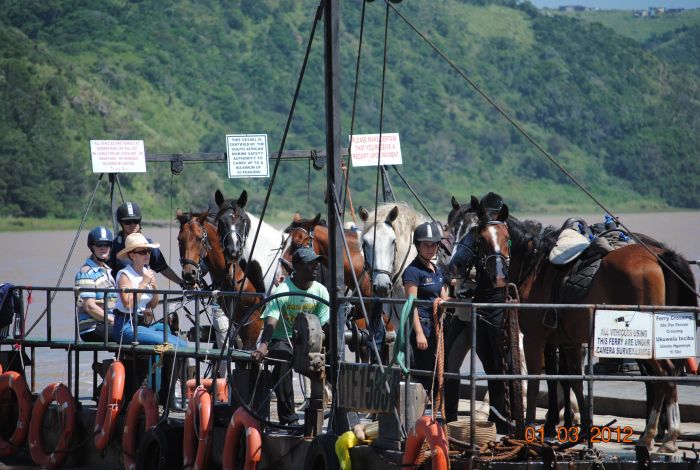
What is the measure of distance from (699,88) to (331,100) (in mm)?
145346

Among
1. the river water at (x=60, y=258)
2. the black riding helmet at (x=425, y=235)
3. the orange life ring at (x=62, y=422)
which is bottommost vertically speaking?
the river water at (x=60, y=258)

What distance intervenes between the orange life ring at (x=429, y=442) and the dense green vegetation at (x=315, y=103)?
71.0 meters

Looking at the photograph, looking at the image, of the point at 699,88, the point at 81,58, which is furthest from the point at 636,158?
the point at 81,58

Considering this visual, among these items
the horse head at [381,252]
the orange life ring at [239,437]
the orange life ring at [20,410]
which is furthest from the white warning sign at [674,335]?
the orange life ring at [20,410]

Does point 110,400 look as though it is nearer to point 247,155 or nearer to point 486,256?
point 486,256

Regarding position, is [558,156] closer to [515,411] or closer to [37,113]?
[37,113]

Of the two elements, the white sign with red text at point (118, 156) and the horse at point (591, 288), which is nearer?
the horse at point (591, 288)

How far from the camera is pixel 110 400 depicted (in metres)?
13.5

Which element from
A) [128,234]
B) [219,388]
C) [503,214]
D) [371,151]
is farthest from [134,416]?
[371,151]

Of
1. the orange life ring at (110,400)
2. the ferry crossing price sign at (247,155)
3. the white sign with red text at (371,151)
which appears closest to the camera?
the orange life ring at (110,400)

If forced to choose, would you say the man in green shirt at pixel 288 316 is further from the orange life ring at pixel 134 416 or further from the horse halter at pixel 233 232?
the horse halter at pixel 233 232

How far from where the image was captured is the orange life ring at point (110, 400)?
13391 millimetres

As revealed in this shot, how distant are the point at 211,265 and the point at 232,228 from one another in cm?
60

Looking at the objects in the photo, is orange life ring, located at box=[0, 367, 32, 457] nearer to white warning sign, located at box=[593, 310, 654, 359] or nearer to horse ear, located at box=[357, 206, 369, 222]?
horse ear, located at box=[357, 206, 369, 222]
